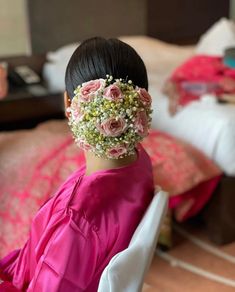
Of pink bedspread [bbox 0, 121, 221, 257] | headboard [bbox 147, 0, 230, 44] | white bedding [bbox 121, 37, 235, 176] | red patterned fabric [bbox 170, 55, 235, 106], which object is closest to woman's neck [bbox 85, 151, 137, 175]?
pink bedspread [bbox 0, 121, 221, 257]

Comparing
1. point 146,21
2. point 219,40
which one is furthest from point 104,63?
point 146,21

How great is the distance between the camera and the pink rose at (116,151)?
935 mm

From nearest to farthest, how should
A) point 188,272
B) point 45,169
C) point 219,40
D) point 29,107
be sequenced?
point 45,169 → point 188,272 → point 29,107 → point 219,40

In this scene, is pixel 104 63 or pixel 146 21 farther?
pixel 146 21

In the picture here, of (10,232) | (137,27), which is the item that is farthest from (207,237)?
(137,27)

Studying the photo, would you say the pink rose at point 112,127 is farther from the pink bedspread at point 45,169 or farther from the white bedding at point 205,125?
the white bedding at point 205,125

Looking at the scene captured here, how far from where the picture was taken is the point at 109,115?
895 mm

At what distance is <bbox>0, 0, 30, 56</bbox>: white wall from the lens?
2867mm

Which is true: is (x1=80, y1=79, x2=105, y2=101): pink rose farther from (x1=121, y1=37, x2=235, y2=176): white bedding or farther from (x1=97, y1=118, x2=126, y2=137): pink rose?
(x1=121, y1=37, x2=235, y2=176): white bedding

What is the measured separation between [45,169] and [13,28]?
1.47m

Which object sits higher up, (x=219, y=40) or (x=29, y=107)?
(x=219, y=40)

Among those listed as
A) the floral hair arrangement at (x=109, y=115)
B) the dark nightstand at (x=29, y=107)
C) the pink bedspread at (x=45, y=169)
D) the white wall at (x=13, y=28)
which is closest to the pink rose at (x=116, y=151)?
the floral hair arrangement at (x=109, y=115)

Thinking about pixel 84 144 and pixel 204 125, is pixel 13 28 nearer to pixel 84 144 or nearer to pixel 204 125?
pixel 204 125

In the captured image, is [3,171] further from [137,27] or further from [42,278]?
[137,27]
